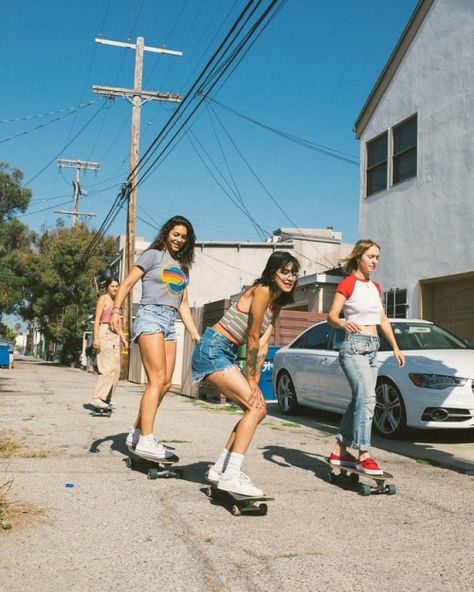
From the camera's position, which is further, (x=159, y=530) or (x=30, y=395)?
(x=30, y=395)

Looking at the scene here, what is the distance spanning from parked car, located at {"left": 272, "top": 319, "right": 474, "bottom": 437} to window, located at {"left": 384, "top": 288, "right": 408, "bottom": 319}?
3666mm

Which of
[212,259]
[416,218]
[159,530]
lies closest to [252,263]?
[212,259]

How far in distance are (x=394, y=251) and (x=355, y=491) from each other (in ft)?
30.0

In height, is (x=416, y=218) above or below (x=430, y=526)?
above

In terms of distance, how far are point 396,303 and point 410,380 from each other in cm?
597

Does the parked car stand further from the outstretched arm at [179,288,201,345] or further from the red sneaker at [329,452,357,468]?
the outstretched arm at [179,288,201,345]

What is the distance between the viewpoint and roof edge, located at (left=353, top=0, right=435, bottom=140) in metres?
13.5

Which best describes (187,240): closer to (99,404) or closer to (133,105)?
(99,404)

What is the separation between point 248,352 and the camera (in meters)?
4.38

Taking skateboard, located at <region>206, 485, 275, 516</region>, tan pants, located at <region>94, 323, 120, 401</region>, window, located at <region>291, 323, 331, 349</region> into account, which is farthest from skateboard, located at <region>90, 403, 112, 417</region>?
skateboard, located at <region>206, 485, 275, 516</region>

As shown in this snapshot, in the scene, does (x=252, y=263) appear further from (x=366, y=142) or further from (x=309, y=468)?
(x=309, y=468)

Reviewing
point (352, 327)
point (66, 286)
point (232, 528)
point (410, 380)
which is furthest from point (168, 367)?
point (66, 286)

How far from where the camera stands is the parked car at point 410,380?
7.58m

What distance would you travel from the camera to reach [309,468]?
6.02 m
